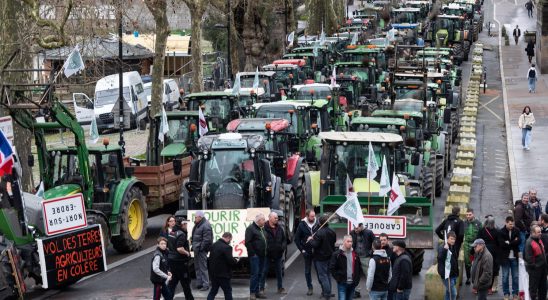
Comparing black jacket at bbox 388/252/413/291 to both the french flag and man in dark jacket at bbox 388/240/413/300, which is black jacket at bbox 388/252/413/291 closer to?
man in dark jacket at bbox 388/240/413/300

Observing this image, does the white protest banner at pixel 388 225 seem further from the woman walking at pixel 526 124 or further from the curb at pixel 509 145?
the woman walking at pixel 526 124

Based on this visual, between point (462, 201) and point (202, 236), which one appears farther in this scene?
point (462, 201)

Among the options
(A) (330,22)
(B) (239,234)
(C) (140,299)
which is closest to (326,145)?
(B) (239,234)

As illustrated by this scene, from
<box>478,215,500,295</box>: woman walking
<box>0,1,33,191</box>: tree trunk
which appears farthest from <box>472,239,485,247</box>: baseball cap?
<box>0,1,33,191</box>: tree trunk

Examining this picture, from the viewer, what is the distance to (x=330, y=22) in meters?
74.9

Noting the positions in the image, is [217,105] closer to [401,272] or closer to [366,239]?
[366,239]

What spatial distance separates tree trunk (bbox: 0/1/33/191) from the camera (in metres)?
31.2

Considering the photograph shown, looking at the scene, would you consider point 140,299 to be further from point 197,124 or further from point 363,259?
point 197,124

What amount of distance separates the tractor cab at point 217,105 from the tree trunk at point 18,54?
502 centimetres

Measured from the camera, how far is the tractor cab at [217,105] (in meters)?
35.2

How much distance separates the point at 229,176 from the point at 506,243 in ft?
18.7

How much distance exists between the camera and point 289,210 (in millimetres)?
26859

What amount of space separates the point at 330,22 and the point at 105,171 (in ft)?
161

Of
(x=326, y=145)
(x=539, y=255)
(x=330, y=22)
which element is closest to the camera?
(x=539, y=255)
